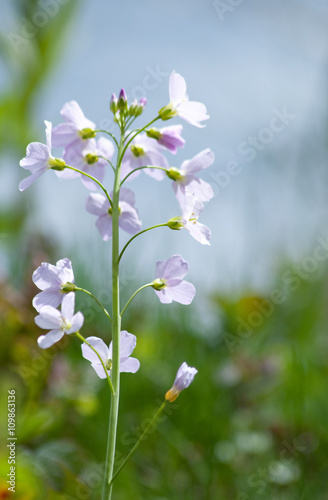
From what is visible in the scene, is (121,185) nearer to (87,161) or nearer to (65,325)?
(87,161)

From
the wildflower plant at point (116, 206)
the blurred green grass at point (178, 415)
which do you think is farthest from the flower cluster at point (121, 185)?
the blurred green grass at point (178, 415)

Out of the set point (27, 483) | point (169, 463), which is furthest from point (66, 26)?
point (27, 483)

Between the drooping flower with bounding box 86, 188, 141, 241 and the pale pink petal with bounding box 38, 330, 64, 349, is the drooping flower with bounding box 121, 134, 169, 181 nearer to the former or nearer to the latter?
the drooping flower with bounding box 86, 188, 141, 241

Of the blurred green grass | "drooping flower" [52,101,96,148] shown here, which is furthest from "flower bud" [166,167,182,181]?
the blurred green grass

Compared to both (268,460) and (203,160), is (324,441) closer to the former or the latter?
(268,460)

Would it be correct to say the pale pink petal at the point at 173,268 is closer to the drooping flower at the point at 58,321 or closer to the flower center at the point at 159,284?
the flower center at the point at 159,284

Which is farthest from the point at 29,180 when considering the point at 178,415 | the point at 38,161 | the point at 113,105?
the point at 178,415
